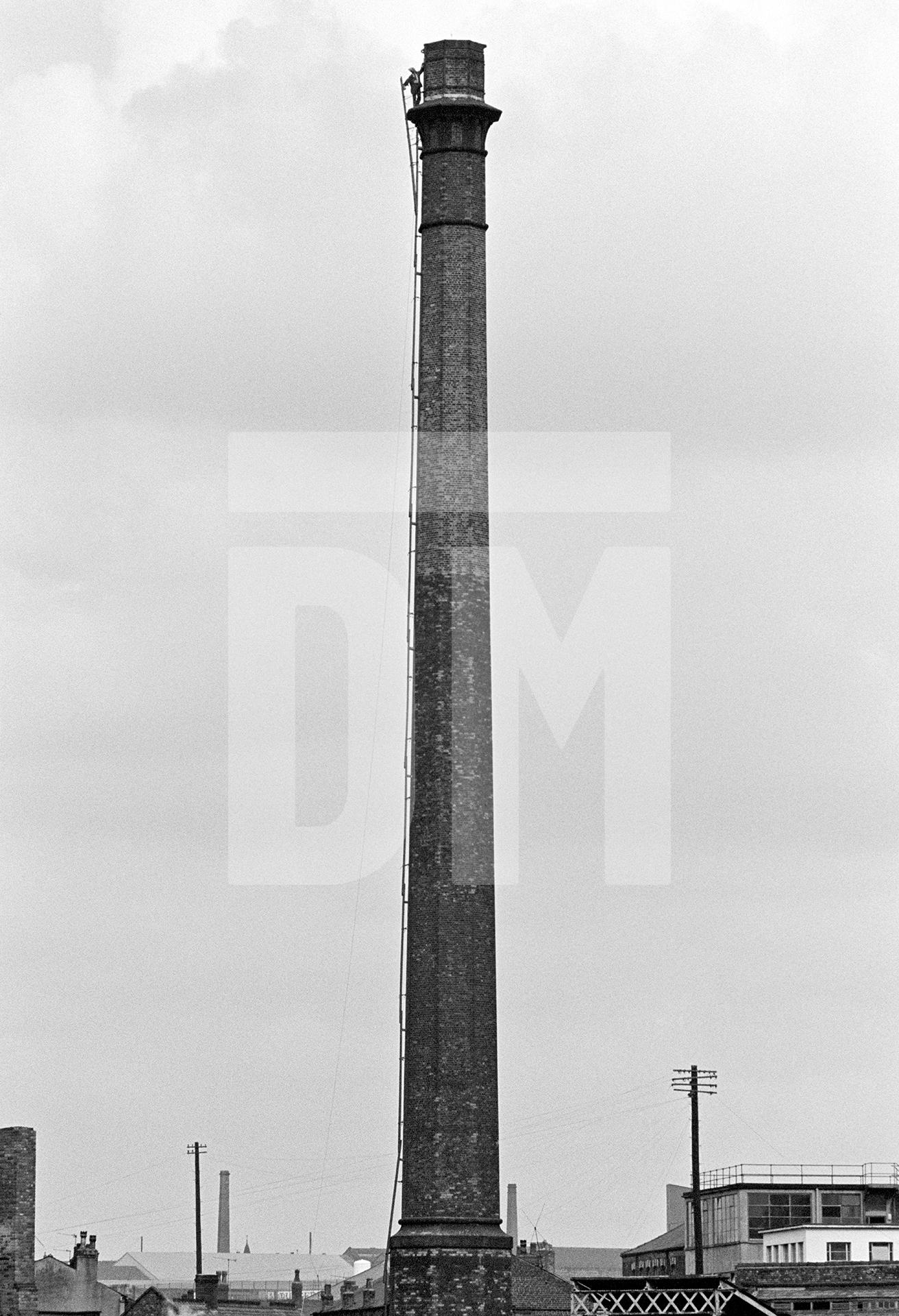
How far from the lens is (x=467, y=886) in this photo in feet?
98.9

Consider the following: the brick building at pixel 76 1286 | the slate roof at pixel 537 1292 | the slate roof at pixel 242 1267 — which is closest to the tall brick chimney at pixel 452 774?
the slate roof at pixel 537 1292

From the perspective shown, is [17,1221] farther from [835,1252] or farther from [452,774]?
[835,1252]

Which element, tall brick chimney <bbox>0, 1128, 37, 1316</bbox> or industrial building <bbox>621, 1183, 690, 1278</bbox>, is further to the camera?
industrial building <bbox>621, 1183, 690, 1278</bbox>

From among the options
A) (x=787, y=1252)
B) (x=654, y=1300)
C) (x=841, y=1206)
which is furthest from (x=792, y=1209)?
(x=654, y=1300)

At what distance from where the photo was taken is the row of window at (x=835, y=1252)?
5231 cm

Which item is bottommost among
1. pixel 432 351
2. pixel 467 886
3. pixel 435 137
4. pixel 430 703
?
pixel 467 886

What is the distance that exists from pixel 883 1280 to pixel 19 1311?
2840 cm

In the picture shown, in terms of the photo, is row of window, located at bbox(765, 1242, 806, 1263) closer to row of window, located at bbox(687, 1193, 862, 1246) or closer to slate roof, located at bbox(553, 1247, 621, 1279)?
row of window, located at bbox(687, 1193, 862, 1246)

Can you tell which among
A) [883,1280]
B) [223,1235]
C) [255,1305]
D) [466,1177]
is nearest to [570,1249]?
[223,1235]

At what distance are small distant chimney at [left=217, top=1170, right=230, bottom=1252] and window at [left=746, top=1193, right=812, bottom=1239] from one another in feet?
162

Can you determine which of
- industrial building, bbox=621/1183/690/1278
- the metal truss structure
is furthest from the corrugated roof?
the metal truss structure

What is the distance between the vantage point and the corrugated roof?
6322 cm

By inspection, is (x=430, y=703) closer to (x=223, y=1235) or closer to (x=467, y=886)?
(x=467, y=886)

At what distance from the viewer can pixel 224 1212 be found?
343ft
